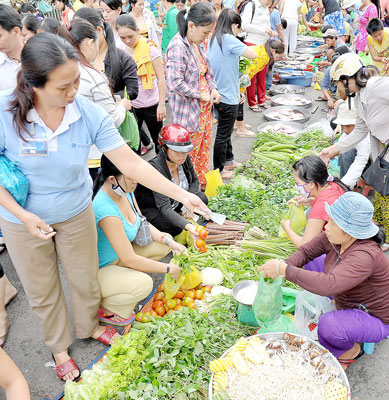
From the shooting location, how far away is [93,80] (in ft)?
9.72

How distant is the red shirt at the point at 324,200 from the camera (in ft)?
9.91

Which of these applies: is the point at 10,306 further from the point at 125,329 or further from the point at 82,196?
the point at 82,196

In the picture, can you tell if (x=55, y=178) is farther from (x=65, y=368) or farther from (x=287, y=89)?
(x=287, y=89)

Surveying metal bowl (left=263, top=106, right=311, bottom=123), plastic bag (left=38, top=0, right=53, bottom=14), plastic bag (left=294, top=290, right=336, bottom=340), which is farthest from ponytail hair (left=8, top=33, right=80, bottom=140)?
plastic bag (left=38, top=0, right=53, bottom=14)

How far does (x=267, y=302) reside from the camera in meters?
2.53

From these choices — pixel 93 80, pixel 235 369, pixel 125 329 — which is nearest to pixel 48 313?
pixel 125 329

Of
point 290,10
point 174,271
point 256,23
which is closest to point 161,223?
point 174,271

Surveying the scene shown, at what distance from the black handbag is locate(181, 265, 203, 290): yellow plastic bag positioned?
75.7 inches

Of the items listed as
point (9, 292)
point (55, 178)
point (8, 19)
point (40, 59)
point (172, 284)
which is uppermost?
point (40, 59)

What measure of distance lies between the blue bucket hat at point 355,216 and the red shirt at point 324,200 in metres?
0.67

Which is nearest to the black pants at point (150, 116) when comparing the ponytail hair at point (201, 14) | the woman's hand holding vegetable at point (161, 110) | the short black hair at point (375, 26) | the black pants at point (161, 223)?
the woman's hand holding vegetable at point (161, 110)

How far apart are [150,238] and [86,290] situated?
0.79 metres

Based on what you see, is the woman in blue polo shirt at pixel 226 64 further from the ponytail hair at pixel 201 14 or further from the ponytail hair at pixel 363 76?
the ponytail hair at pixel 363 76

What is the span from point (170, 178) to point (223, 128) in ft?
5.49
